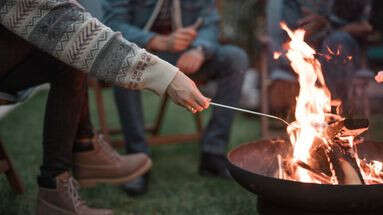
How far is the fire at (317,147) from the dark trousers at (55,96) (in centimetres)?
81

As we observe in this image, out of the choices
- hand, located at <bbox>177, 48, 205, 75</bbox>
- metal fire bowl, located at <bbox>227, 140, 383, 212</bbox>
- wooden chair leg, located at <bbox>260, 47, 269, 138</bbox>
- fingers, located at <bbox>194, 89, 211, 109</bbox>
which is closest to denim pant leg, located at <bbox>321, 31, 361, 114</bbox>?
wooden chair leg, located at <bbox>260, 47, 269, 138</bbox>

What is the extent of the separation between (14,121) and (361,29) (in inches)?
109

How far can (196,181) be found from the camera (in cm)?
278

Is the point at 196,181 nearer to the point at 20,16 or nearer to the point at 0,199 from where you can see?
the point at 0,199

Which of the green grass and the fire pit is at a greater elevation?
the fire pit

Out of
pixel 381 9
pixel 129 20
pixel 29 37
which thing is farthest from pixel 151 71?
pixel 381 9

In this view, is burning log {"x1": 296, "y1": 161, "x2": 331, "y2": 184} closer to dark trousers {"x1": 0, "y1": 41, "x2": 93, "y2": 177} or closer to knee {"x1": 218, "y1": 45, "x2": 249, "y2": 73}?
dark trousers {"x1": 0, "y1": 41, "x2": 93, "y2": 177}

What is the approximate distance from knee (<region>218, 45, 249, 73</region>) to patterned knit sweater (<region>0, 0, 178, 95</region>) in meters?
1.25

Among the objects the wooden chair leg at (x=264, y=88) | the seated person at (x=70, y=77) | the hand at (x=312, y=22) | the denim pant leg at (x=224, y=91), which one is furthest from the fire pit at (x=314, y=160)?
the wooden chair leg at (x=264, y=88)

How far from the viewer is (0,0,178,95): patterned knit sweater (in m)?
1.58

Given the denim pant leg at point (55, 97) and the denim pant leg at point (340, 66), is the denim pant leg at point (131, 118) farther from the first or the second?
the denim pant leg at point (340, 66)

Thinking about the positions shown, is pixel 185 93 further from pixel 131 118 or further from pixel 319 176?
pixel 131 118

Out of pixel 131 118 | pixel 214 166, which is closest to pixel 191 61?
pixel 131 118

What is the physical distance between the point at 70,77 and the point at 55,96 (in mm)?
94
